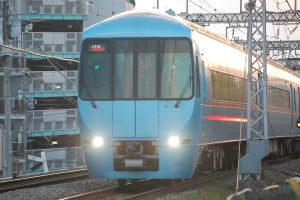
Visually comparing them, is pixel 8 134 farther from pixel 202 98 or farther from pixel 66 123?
pixel 66 123

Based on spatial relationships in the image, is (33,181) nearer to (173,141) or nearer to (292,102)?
(173,141)

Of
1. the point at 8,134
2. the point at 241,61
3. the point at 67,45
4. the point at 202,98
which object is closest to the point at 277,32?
the point at 67,45

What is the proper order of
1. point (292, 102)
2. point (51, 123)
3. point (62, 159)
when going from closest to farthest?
point (292, 102), point (62, 159), point (51, 123)

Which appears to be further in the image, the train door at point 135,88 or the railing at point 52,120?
the railing at point 52,120

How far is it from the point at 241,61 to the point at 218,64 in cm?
399

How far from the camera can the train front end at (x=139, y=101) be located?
15281 mm

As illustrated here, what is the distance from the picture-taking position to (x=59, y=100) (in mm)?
62281

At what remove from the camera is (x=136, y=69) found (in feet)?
51.2

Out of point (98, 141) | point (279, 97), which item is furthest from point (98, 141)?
point (279, 97)

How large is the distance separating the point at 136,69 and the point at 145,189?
3.01 metres

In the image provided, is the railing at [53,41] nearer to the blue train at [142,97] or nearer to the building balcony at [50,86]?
the building balcony at [50,86]

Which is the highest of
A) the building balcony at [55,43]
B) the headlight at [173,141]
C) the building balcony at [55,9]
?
→ the building balcony at [55,9]

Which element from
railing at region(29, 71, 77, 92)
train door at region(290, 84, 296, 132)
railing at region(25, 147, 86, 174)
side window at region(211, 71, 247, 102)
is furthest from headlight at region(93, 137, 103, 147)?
railing at region(29, 71, 77, 92)

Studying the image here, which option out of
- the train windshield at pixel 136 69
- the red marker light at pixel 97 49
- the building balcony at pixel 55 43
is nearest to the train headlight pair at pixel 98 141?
the train windshield at pixel 136 69
